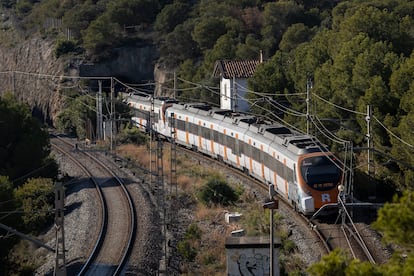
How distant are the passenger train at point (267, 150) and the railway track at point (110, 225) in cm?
384

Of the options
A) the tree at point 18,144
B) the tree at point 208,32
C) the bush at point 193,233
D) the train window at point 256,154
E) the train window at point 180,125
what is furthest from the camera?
the tree at point 208,32

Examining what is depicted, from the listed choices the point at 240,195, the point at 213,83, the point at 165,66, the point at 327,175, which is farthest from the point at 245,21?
the point at 327,175

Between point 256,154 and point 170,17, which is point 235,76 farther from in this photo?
point 170,17

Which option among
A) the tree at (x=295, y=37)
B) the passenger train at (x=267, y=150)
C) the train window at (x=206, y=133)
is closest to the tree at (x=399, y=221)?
the passenger train at (x=267, y=150)

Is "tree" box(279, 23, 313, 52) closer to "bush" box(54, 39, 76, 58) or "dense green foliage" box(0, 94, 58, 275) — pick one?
"bush" box(54, 39, 76, 58)

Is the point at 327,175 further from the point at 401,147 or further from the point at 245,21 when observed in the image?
the point at 245,21

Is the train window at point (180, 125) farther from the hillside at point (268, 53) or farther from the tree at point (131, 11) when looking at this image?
the tree at point (131, 11)

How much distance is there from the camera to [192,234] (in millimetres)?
24688

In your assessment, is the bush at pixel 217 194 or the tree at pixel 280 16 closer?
the bush at pixel 217 194

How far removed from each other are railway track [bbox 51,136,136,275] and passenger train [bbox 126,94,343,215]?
3.84 m

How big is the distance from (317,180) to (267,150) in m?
4.15

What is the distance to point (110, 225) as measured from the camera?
2753 centimetres

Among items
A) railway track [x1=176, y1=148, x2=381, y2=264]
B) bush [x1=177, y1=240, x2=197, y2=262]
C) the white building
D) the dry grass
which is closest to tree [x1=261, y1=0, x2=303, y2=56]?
the white building

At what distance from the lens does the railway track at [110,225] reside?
22.6 metres
